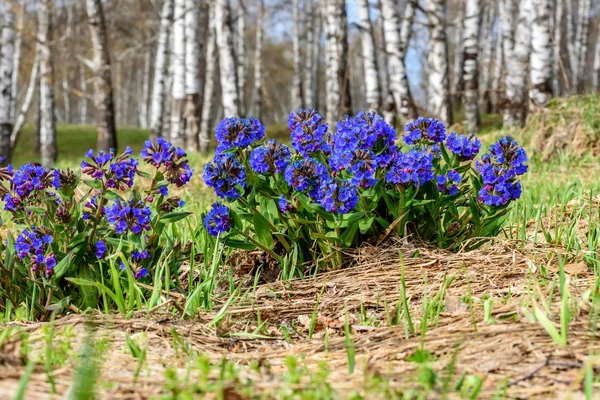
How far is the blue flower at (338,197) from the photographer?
245 centimetres

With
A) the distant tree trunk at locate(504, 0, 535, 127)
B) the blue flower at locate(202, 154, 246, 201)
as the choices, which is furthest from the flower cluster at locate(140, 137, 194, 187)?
the distant tree trunk at locate(504, 0, 535, 127)

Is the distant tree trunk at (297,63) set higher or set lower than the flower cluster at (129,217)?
higher

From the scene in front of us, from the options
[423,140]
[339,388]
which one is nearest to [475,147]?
[423,140]

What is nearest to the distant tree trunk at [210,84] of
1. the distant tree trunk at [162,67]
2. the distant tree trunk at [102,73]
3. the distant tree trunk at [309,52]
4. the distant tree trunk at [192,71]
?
the distant tree trunk at [162,67]

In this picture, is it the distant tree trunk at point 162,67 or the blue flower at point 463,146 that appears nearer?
the blue flower at point 463,146

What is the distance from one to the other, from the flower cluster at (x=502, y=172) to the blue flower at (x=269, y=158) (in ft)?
3.03

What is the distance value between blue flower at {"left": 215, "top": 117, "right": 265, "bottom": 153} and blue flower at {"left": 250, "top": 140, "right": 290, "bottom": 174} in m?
0.09

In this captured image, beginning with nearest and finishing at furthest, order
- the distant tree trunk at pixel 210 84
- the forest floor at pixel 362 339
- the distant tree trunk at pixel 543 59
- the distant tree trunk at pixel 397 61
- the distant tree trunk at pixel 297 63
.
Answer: the forest floor at pixel 362 339
the distant tree trunk at pixel 543 59
the distant tree trunk at pixel 397 61
the distant tree trunk at pixel 210 84
the distant tree trunk at pixel 297 63

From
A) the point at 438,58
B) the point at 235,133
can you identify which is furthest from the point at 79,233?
the point at 438,58

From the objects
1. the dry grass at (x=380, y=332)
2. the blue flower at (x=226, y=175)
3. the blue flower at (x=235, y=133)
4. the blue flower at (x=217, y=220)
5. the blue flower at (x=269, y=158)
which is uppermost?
the blue flower at (x=235, y=133)

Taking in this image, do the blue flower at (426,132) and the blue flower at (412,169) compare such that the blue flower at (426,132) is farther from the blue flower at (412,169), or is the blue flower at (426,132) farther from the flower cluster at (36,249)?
the flower cluster at (36,249)

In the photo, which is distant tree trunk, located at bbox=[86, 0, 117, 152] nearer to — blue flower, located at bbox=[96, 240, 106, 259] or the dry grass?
blue flower, located at bbox=[96, 240, 106, 259]

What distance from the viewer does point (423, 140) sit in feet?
8.93

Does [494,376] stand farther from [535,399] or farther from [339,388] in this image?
[339,388]
